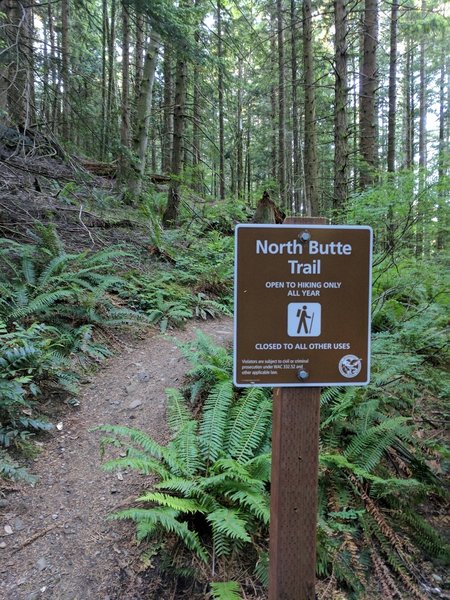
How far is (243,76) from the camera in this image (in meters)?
25.5

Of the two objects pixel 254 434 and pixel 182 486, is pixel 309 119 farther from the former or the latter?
pixel 182 486

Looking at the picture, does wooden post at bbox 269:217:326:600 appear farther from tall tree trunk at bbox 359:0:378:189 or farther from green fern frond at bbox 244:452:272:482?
tall tree trunk at bbox 359:0:378:189

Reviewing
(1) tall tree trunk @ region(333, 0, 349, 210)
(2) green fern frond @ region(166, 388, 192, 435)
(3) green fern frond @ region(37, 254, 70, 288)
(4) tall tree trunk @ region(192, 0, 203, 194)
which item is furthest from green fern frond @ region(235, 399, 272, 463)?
(4) tall tree trunk @ region(192, 0, 203, 194)

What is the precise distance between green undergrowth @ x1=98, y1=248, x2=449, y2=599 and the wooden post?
628 mm

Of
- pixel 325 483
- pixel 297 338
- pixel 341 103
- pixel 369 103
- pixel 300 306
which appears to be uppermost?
pixel 369 103

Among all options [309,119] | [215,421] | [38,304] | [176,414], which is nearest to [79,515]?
[176,414]

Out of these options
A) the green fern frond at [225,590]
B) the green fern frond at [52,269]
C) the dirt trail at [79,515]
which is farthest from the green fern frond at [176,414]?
→ the green fern frond at [52,269]

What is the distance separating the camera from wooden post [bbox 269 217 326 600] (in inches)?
66.2

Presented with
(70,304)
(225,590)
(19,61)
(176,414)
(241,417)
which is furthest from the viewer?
(70,304)

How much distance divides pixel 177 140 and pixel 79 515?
9.34 m

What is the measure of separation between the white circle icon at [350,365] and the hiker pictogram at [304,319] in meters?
0.16

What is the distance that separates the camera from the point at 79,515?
115 inches

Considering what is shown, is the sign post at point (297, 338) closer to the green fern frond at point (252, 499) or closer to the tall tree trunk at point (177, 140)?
the green fern frond at point (252, 499)

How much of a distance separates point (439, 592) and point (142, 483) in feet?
7.10
